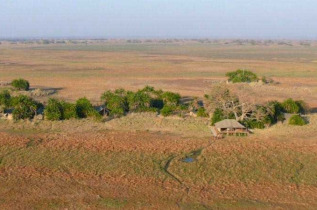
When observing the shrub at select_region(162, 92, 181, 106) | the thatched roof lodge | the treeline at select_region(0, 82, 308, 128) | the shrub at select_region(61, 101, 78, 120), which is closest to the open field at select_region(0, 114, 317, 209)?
the thatched roof lodge

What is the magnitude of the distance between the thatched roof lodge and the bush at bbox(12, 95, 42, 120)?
15.1 meters

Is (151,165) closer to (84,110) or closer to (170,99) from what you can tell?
(84,110)

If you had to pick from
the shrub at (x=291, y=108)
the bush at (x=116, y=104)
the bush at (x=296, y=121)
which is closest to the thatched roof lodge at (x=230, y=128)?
the bush at (x=296, y=121)

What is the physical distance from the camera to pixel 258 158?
78.0ft

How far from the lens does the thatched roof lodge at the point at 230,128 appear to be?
2923 centimetres

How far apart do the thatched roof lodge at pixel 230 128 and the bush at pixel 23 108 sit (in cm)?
1514

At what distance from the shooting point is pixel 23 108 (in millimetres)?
33344

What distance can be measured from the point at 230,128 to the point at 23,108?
54.5ft

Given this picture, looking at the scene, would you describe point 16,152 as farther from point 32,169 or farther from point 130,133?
point 130,133

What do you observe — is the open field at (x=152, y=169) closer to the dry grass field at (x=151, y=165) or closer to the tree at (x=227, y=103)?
the dry grass field at (x=151, y=165)

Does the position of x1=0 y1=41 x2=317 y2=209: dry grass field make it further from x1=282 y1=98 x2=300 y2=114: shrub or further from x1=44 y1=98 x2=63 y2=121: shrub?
x1=282 y1=98 x2=300 y2=114: shrub

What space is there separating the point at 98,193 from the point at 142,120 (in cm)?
1569

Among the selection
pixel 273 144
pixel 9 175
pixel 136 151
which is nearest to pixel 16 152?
pixel 9 175

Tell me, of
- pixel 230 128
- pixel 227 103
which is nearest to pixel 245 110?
pixel 227 103
